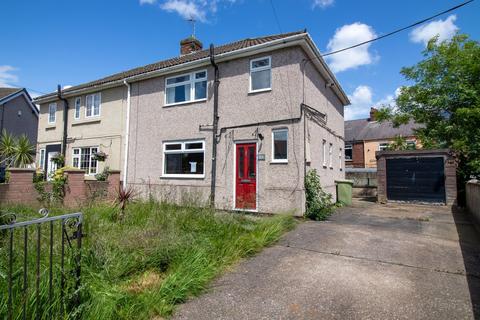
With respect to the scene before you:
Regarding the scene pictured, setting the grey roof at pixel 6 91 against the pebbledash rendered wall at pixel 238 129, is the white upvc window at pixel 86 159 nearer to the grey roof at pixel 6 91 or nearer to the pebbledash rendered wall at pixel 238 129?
the pebbledash rendered wall at pixel 238 129

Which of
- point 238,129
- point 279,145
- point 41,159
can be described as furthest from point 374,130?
point 41,159

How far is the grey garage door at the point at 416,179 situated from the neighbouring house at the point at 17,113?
90.9 ft

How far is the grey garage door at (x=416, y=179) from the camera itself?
1216 cm

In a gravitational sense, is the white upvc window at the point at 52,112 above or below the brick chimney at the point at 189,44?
below

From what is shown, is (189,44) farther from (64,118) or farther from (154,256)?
(154,256)

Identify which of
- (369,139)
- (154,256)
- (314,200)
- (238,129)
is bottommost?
(154,256)

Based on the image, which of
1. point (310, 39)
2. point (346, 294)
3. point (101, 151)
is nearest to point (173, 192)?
point (101, 151)

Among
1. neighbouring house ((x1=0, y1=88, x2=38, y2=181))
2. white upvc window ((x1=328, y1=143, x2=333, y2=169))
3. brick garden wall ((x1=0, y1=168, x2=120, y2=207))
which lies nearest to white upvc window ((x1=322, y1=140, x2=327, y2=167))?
white upvc window ((x1=328, y1=143, x2=333, y2=169))

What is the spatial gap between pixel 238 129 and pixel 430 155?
8820mm

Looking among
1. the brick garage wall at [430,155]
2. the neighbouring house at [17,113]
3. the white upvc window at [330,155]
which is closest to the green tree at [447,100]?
the brick garage wall at [430,155]

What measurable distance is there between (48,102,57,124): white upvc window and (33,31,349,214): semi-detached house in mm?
2774

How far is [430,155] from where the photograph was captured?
12367 mm

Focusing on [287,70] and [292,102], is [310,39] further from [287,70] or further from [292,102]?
[292,102]

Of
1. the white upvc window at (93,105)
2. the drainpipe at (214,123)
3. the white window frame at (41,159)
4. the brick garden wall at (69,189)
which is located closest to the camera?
the brick garden wall at (69,189)
